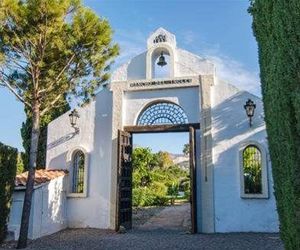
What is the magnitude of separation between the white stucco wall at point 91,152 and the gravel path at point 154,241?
3.40ft

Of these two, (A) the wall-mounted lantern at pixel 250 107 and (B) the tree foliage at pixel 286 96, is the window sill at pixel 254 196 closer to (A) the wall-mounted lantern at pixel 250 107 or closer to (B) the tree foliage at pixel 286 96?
(A) the wall-mounted lantern at pixel 250 107

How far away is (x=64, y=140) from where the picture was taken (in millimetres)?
13398

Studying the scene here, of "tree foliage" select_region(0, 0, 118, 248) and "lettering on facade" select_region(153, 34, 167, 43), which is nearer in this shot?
"tree foliage" select_region(0, 0, 118, 248)

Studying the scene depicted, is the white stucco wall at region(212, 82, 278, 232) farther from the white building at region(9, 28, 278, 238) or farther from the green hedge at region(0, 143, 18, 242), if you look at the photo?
the green hedge at region(0, 143, 18, 242)

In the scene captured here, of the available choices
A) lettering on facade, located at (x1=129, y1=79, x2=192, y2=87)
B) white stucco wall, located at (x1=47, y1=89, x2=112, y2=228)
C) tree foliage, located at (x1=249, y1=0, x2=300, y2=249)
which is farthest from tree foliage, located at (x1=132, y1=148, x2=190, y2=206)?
tree foliage, located at (x1=249, y1=0, x2=300, y2=249)

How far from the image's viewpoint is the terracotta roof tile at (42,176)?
11.0 metres

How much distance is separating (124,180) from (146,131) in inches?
72.3

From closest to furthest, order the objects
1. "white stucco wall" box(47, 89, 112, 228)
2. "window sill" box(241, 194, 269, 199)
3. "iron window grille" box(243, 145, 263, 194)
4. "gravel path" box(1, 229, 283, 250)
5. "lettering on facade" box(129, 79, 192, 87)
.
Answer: "gravel path" box(1, 229, 283, 250) → "window sill" box(241, 194, 269, 199) → "iron window grille" box(243, 145, 263, 194) → "lettering on facade" box(129, 79, 192, 87) → "white stucco wall" box(47, 89, 112, 228)

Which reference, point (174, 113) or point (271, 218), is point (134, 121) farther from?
point (271, 218)

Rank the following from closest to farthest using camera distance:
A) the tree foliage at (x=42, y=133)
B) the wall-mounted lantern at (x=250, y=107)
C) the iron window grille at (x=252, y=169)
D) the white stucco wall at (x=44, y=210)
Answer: the white stucco wall at (x=44, y=210)
the wall-mounted lantern at (x=250, y=107)
the iron window grille at (x=252, y=169)
the tree foliage at (x=42, y=133)

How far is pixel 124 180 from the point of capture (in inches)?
488

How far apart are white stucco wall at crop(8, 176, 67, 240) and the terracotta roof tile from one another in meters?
0.14

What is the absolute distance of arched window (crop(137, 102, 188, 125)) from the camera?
12720 millimetres

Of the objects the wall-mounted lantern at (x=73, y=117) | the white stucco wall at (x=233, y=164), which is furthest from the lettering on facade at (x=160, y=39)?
the wall-mounted lantern at (x=73, y=117)
